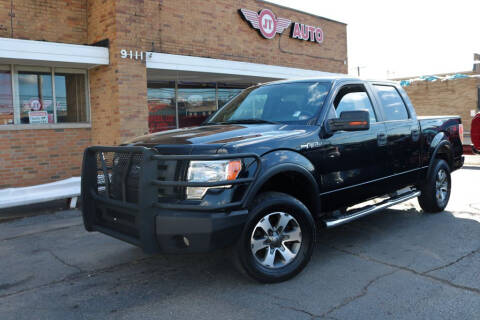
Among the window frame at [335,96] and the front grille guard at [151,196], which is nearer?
the front grille guard at [151,196]

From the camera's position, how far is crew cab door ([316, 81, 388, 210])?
14.8ft

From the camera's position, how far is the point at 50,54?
28.7ft

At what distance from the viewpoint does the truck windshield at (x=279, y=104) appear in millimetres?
4727

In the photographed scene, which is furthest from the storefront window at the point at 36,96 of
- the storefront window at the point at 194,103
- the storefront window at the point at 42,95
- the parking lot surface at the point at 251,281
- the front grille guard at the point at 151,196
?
the front grille guard at the point at 151,196

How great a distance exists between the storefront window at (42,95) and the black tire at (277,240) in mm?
7405

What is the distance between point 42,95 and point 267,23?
7.04 metres

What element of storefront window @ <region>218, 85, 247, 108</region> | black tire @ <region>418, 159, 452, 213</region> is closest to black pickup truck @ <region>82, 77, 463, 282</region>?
black tire @ <region>418, 159, 452, 213</region>

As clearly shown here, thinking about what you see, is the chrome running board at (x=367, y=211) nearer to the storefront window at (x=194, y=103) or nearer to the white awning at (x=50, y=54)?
the white awning at (x=50, y=54)

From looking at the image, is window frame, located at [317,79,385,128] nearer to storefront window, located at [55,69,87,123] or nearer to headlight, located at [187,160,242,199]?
headlight, located at [187,160,242,199]

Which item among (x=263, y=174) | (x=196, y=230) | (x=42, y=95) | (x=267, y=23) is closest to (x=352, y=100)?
(x=263, y=174)

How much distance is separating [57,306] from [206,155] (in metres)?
1.79

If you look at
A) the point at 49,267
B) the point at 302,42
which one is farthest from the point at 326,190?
the point at 302,42

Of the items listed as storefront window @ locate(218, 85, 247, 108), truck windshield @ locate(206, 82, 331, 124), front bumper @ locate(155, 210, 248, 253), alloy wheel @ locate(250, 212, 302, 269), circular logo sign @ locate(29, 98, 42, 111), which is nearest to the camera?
front bumper @ locate(155, 210, 248, 253)

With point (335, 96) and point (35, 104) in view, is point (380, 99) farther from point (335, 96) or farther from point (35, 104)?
point (35, 104)
